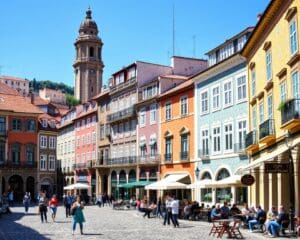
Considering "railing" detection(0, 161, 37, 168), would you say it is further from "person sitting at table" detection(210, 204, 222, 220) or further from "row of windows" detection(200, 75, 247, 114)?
"person sitting at table" detection(210, 204, 222, 220)

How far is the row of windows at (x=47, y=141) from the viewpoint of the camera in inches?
3090

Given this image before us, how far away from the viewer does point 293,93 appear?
2398cm

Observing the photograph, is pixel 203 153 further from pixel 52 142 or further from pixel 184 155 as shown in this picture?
pixel 52 142

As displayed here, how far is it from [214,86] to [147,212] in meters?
11.7

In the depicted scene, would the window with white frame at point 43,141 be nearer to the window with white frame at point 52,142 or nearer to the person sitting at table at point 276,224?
the window with white frame at point 52,142

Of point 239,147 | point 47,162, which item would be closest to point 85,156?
point 47,162

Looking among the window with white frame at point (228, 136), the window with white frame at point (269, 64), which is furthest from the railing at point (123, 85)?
the window with white frame at point (269, 64)

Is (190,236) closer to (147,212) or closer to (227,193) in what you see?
(147,212)

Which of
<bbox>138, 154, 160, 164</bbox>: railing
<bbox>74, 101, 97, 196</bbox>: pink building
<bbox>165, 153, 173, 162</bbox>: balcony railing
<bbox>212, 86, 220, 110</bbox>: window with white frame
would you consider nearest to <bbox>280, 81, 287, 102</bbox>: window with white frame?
<bbox>212, 86, 220, 110</bbox>: window with white frame

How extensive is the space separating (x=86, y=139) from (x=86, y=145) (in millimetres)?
901

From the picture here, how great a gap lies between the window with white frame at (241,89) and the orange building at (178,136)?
27.2ft

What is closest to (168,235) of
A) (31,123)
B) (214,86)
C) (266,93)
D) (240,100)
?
(266,93)

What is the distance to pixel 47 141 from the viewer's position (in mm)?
79188

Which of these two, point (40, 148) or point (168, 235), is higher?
point (40, 148)
